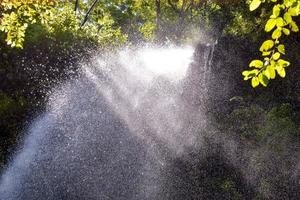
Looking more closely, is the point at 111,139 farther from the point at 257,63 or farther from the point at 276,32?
the point at 276,32

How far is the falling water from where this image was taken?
11.2 metres

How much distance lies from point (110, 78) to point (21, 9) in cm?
1163

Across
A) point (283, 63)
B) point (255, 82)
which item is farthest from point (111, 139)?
point (283, 63)

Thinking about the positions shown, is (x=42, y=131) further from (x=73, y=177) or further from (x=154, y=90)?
(x=154, y=90)

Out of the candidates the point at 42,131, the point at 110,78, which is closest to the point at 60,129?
the point at 42,131

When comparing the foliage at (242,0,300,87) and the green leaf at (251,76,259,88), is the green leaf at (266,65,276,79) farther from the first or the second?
the green leaf at (251,76,259,88)

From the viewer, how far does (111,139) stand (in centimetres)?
1366

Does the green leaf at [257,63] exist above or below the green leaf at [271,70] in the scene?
above

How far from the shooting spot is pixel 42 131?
43.9ft

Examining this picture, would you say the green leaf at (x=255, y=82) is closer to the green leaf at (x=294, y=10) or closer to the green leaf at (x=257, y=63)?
the green leaf at (x=257, y=63)

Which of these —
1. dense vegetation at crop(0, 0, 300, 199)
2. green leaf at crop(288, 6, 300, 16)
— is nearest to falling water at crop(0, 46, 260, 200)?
dense vegetation at crop(0, 0, 300, 199)

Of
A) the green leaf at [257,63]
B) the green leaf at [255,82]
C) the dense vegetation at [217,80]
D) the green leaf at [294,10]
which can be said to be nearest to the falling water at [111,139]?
the dense vegetation at [217,80]

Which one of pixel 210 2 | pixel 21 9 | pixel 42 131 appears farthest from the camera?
pixel 210 2

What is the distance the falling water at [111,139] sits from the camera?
11227 mm
